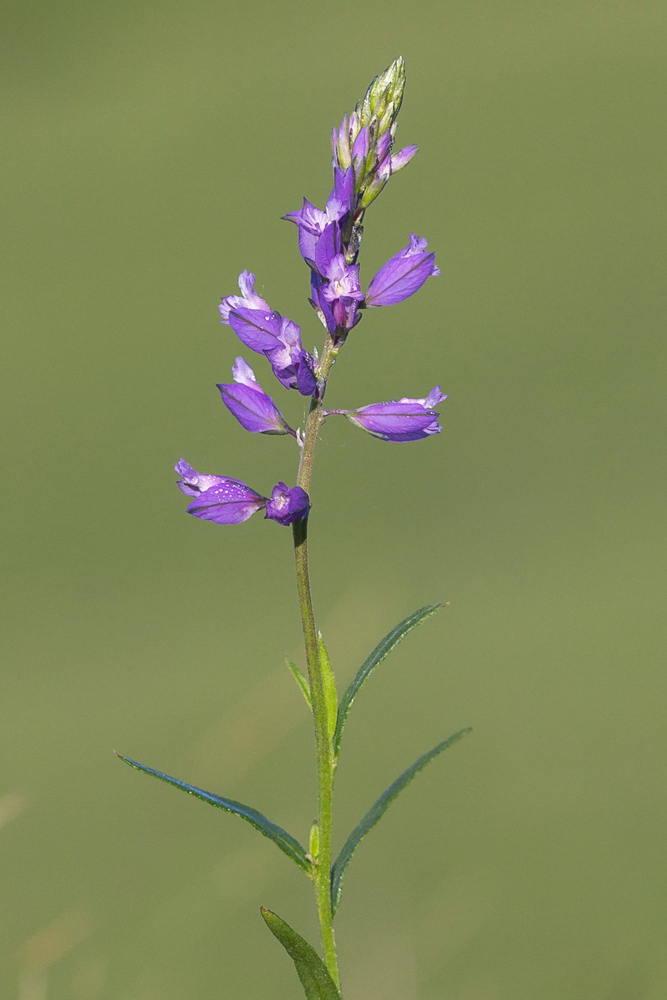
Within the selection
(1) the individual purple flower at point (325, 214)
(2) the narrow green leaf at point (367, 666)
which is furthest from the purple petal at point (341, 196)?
(2) the narrow green leaf at point (367, 666)

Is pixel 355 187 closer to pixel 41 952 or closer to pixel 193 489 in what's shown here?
pixel 193 489

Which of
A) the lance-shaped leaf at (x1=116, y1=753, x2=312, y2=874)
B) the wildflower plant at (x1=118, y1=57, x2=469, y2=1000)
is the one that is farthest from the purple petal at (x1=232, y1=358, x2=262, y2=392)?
the lance-shaped leaf at (x1=116, y1=753, x2=312, y2=874)

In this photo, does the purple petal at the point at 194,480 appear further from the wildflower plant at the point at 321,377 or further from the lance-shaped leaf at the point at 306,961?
the lance-shaped leaf at the point at 306,961

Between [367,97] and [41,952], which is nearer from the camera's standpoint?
[367,97]

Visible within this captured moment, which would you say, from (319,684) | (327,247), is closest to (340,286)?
(327,247)

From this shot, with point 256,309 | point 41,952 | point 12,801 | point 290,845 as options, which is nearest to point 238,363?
point 256,309

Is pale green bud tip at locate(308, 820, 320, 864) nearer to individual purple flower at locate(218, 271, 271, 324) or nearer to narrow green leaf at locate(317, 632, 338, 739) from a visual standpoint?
narrow green leaf at locate(317, 632, 338, 739)
